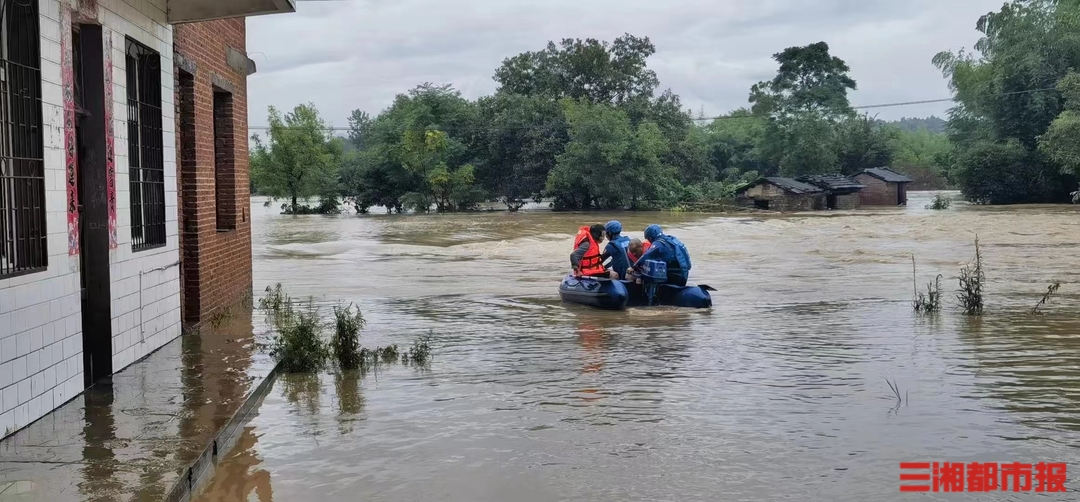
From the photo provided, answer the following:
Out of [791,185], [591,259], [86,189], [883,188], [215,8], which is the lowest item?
[591,259]

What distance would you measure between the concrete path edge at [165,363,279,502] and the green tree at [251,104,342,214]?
67286mm

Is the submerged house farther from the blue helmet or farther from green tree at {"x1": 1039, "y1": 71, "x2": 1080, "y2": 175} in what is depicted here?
the blue helmet

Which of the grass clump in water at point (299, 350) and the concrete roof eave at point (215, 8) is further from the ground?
the concrete roof eave at point (215, 8)

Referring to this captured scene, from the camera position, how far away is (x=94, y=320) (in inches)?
332

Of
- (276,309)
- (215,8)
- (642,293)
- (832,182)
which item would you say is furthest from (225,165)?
(832,182)

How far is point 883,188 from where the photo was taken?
7031 centimetres

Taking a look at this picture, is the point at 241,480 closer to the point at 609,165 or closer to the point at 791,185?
the point at 609,165

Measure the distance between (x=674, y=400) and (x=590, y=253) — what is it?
23.8ft

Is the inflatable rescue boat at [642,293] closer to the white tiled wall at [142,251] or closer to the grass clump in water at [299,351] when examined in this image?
the grass clump in water at [299,351]

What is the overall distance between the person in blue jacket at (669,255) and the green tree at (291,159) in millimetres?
60740

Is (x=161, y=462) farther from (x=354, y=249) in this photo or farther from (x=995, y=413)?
(x=354, y=249)

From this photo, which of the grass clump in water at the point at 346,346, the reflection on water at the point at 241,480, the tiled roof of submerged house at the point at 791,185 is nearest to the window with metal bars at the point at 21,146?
the reflection on water at the point at 241,480

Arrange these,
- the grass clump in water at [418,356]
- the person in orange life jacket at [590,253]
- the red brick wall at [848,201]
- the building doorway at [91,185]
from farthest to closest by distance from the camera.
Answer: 1. the red brick wall at [848,201]
2. the person in orange life jacket at [590,253]
3. the grass clump in water at [418,356]
4. the building doorway at [91,185]

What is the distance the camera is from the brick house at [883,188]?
69.6 meters
